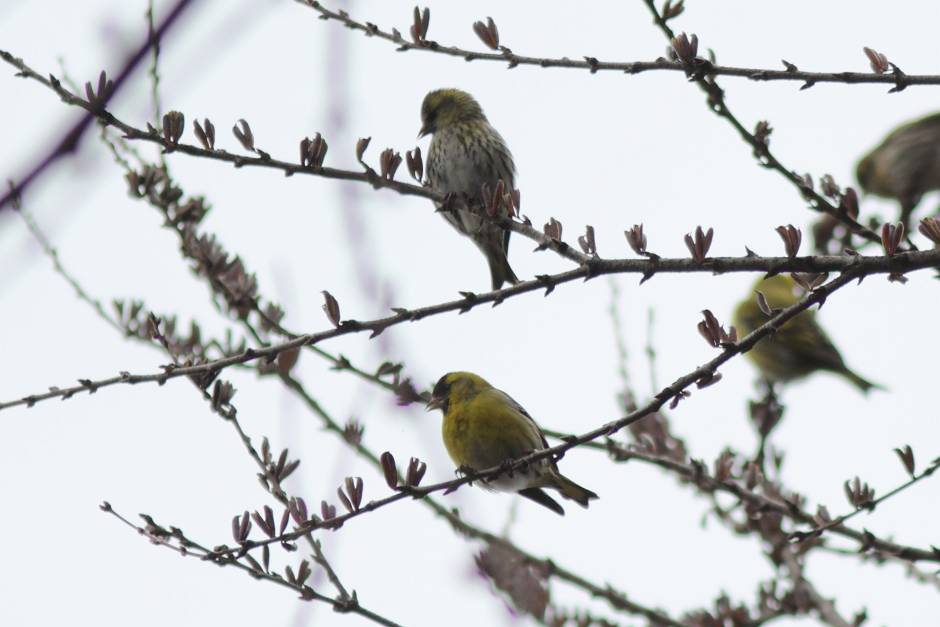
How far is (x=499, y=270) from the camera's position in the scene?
611cm

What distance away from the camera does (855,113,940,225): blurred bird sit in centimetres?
554

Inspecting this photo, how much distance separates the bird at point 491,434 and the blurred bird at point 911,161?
2.31 m

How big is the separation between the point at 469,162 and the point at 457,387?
1.53 meters

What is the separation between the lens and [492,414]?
4.73 meters

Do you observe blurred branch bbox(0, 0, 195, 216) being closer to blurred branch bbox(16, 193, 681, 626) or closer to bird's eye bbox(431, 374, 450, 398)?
blurred branch bbox(16, 193, 681, 626)

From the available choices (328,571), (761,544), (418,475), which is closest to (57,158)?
(418,475)

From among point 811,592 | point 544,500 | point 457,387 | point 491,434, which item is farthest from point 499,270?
point 811,592

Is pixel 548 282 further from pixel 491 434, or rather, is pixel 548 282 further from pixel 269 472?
pixel 491 434

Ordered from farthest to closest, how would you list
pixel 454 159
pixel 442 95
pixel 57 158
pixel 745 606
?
pixel 442 95 < pixel 454 159 < pixel 745 606 < pixel 57 158

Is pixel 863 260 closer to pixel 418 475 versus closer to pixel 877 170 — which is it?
pixel 418 475

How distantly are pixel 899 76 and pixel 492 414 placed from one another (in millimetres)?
2499

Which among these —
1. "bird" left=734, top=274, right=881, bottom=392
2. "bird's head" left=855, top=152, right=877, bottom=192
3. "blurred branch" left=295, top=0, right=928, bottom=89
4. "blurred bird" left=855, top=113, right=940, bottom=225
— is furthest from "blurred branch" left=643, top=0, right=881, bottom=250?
"bird" left=734, top=274, right=881, bottom=392

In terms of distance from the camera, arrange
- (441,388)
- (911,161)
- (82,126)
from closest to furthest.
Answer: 1. (82,126)
2. (441,388)
3. (911,161)

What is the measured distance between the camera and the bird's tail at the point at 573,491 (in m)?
4.52
